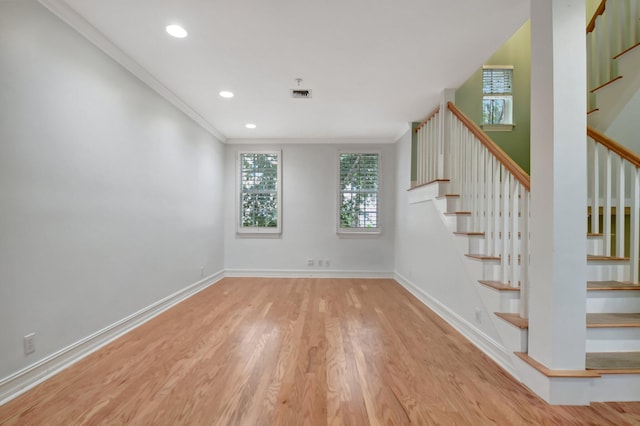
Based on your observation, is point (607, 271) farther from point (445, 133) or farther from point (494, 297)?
point (445, 133)

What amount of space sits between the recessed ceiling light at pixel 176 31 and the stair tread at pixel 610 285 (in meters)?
3.63

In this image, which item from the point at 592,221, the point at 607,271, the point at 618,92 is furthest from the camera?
the point at 618,92

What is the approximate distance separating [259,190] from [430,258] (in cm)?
333

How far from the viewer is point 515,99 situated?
4328 millimetres

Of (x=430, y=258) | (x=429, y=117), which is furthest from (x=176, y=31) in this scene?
(x=430, y=258)

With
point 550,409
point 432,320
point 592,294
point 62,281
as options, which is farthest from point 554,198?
point 62,281

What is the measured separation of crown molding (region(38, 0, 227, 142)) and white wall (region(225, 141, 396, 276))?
6.85ft

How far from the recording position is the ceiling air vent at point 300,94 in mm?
3381

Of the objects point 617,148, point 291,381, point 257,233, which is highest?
point 617,148

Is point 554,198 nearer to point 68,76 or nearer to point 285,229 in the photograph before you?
point 68,76

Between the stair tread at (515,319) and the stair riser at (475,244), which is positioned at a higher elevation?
the stair riser at (475,244)

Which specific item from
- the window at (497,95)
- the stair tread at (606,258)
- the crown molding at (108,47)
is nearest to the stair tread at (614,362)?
the stair tread at (606,258)

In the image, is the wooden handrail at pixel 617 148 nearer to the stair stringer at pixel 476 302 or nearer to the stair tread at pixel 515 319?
the stair stringer at pixel 476 302

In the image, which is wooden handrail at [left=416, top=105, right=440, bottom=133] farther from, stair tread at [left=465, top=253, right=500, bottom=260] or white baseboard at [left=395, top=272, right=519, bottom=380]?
white baseboard at [left=395, top=272, right=519, bottom=380]
